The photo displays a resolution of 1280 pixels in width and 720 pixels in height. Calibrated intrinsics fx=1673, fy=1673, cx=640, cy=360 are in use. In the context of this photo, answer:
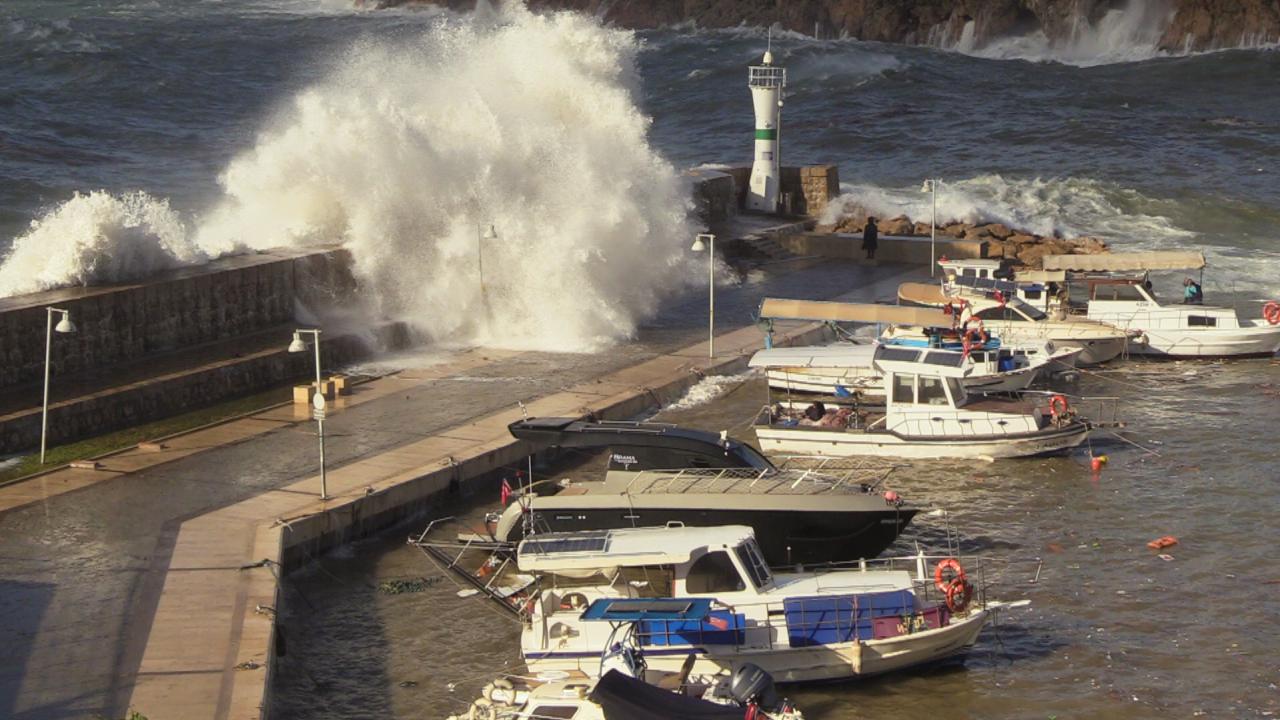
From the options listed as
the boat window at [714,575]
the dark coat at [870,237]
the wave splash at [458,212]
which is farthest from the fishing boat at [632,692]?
the dark coat at [870,237]

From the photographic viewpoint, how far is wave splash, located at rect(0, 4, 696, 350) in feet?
103

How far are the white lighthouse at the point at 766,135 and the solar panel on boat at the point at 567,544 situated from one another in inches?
1082

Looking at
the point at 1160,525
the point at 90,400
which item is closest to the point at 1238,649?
the point at 1160,525

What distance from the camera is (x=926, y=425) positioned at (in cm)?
2495

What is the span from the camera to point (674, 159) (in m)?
61.5

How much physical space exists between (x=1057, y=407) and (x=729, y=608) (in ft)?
35.2

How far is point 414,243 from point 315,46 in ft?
228

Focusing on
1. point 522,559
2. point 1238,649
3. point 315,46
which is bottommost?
point 1238,649

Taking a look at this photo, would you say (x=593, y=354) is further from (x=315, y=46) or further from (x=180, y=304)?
(x=315, y=46)

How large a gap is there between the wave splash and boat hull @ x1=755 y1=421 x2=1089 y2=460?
22.8 feet

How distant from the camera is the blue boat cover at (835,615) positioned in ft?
53.9

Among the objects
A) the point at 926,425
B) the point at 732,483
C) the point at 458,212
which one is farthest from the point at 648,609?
the point at 458,212

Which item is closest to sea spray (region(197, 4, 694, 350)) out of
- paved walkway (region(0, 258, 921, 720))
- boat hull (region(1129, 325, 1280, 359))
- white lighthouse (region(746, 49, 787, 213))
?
paved walkway (region(0, 258, 921, 720))

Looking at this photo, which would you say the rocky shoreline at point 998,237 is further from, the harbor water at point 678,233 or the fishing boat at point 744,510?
the fishing boat at point 744,510
